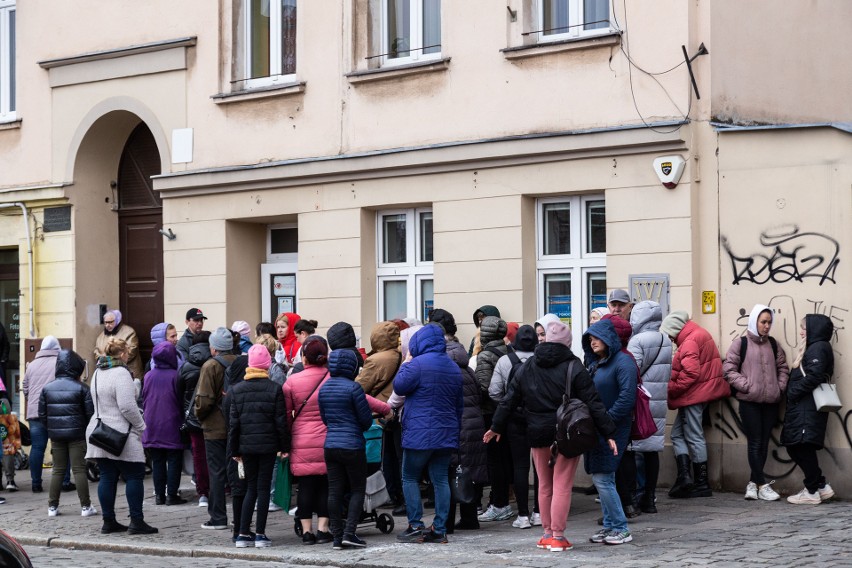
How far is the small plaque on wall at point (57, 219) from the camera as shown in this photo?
18.9 metres

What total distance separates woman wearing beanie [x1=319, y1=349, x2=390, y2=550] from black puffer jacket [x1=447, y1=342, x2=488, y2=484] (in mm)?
949

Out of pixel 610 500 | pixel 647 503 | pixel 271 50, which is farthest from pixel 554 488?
pixel 271 50

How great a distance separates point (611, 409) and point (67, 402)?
563 cm

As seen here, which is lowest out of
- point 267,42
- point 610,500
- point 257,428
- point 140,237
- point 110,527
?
point 110,527

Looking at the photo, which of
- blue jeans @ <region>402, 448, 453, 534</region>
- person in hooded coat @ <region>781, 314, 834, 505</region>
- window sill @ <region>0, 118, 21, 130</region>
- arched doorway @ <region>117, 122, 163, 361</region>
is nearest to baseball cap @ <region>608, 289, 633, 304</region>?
person in hooded coat @ <region>781, 314, 834, 505</region>

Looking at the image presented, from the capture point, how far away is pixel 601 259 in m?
14.3

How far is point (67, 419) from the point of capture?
44.4 ft

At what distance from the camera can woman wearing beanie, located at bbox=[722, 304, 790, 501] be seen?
41.8ft

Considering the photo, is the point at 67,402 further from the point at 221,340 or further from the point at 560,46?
the point at 560,46

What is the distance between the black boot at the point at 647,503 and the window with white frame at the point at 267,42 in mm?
7212

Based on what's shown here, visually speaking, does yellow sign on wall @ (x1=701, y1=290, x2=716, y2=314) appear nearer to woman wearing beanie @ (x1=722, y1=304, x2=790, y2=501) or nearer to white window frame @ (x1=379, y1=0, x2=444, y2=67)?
woman wearing beanie @ (x1=722, y1=304, x2=790, y2=501)

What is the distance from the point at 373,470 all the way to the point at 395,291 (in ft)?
15.7

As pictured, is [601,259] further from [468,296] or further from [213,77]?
[213,77]

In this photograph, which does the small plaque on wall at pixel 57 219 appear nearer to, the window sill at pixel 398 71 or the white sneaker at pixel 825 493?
the window sill at pixel 398 71
